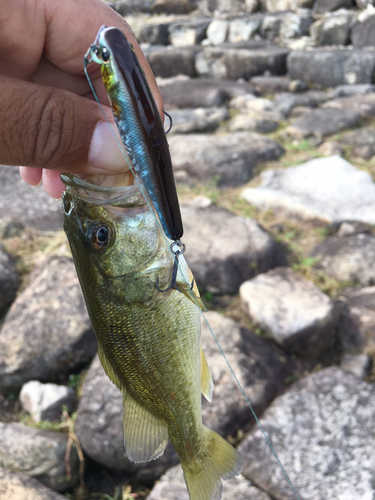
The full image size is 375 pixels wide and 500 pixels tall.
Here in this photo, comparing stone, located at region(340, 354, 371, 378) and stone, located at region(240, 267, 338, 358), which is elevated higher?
stone, located at region(240, 267, 338, 358)

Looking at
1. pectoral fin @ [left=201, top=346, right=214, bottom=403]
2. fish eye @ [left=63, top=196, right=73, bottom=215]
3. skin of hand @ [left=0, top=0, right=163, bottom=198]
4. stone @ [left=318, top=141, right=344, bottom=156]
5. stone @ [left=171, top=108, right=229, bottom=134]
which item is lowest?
stone @ [left=171, top=108, right=229, bottom=134]

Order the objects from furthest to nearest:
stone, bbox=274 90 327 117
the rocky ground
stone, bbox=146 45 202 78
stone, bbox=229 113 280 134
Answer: stone, bbox=146 45 202 78
stone, bbox=274 90 327 117
stone, bbox=229 113 280 134
the rocky ground

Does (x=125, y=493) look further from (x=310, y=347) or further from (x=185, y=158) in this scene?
(x=185, y=158)

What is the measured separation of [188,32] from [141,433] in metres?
10.3

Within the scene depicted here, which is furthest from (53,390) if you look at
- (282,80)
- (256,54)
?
(256,54)

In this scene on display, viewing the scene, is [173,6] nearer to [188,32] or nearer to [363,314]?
[188,32]

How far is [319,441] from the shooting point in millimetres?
2527

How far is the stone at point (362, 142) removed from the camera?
5219 mm

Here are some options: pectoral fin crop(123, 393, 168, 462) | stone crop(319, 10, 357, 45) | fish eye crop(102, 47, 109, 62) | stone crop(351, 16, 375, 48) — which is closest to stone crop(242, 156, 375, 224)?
pectoral fin crop(123, 393, 168, 462)

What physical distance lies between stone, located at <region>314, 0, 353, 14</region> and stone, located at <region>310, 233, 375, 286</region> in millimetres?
6687

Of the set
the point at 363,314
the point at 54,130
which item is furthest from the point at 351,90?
the point at 54,130

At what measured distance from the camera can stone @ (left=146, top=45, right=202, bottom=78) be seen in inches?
352

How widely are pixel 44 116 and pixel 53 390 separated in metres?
2.37

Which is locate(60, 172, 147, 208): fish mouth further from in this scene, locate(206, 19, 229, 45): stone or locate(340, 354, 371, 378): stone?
locate(206, 19, 229, 45): stone
